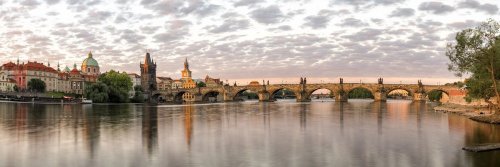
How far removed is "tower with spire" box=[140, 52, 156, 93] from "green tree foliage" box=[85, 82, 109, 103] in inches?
3087

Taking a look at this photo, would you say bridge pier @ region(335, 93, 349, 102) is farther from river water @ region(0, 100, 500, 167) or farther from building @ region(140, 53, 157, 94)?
river water @ region(0, 100, 500, 167)

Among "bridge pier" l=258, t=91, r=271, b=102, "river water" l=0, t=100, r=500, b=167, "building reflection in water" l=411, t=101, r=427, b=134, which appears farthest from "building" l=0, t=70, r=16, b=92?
"river water" l=0, t=100, r=500, b=167

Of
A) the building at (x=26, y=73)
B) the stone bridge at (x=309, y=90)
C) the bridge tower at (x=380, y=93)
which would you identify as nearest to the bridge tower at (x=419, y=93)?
the stone bridge at (x=309, y=90)

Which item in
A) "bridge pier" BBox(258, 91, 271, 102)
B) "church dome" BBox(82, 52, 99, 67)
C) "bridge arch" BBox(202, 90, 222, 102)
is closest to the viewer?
"bridge pier" BBox(258, 91, 271, 102)

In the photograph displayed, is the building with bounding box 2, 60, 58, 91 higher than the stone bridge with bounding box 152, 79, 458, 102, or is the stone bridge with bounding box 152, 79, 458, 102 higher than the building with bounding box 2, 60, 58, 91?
the building with bounding box 2, 60, 58, 91

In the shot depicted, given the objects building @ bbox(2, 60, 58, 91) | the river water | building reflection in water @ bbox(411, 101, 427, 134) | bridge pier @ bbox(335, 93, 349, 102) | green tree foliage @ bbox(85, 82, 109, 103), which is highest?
building @ bbox(2, 60, 58, 91)

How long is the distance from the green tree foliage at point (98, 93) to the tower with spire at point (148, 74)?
3087 inches

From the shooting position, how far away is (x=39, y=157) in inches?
663

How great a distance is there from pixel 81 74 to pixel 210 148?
156 meters

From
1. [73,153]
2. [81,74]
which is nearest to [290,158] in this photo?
[73,153]

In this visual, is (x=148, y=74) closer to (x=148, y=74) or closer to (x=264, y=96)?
(x=148, y=74)

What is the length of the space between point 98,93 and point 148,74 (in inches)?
3368

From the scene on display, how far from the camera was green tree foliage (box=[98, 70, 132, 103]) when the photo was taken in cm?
10138

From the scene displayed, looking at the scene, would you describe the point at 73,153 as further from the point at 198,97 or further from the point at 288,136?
the point at 198,97
